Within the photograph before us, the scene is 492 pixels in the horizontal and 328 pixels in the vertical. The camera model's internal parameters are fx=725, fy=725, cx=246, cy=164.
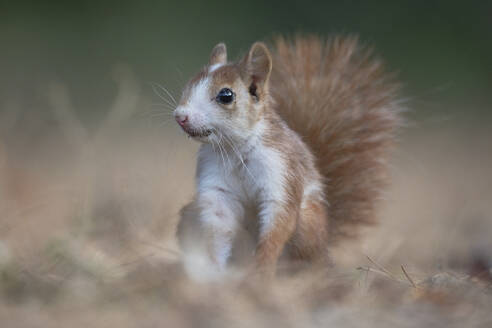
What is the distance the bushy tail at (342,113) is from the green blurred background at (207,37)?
340 centimetres

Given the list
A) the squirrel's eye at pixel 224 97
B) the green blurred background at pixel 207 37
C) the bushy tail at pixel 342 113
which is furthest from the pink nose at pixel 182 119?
the green blurred background at pixel 207 37

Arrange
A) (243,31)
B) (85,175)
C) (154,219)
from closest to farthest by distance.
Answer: (154,219), (85,175), (243,31)

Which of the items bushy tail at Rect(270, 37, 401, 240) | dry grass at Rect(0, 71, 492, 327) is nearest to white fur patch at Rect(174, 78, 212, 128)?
dry grass at Rect(0, 71, 492, 327)

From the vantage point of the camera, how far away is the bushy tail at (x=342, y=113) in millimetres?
2969

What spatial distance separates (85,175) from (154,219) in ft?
1.59

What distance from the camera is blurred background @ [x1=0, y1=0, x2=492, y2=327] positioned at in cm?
202

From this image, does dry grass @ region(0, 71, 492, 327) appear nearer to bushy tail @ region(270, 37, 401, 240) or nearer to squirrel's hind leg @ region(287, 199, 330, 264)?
squirrel's hind leg @ region(287, 199, 330, 264)

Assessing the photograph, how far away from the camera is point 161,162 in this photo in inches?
148

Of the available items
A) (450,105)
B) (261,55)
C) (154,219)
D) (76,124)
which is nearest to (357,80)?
(261,55)

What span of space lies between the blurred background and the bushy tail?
18 cm

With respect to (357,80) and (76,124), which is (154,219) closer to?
(76,124)

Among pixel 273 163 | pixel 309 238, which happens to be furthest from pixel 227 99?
pixel 309 238

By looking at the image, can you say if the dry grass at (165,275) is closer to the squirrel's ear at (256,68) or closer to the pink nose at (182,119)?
the pink nose at (182,119)

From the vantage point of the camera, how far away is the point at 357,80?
3135 mm
